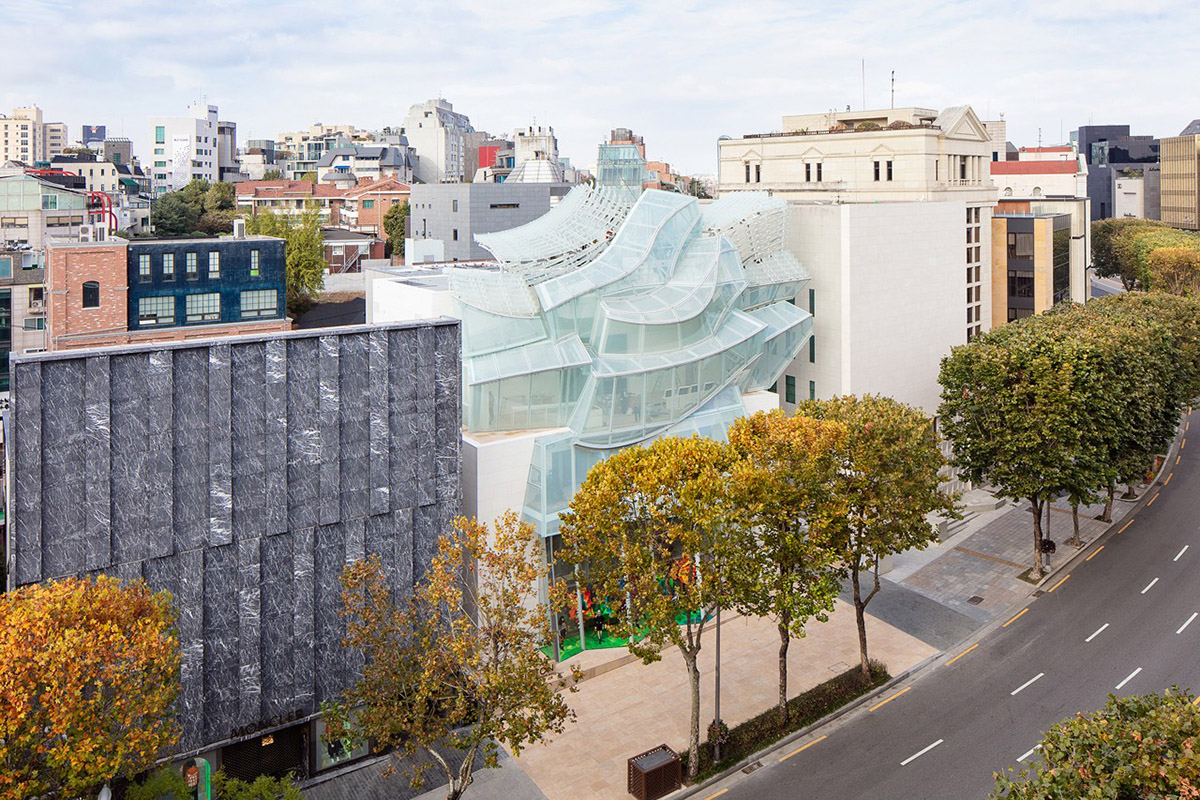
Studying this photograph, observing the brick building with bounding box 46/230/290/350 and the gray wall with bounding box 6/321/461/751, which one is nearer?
the gray wall with bounding box 6/321/461/751

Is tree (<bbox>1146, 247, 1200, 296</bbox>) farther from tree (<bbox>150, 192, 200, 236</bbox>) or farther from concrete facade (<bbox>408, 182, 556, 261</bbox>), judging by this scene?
tree (<bbox>150, 192, 200, 236</bbox>)

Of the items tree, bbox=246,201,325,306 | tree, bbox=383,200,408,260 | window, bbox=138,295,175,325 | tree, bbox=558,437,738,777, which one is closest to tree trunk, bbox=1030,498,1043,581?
tree, bbox=558,437,738,777

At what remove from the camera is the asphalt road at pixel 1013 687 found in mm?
34250

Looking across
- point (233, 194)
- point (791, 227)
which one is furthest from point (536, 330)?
point (233, 194)

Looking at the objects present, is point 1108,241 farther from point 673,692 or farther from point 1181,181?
point 673,692

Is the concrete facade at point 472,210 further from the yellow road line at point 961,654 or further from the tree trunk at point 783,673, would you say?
the tree trunk at point 783,673

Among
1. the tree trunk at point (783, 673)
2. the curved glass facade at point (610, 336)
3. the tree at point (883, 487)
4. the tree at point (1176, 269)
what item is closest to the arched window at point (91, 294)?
the curved glass facade at point (610, 336)

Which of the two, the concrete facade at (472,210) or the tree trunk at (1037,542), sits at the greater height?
the concrete facade at (472,210)

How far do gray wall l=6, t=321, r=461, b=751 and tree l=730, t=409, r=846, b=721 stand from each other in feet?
38.1

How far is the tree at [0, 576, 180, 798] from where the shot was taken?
22.1 metres

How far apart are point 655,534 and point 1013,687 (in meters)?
19.0

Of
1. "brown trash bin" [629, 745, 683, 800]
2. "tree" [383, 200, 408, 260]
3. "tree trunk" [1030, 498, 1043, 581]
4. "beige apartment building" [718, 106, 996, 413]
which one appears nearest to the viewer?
"brown trash bin" [629, 745, 683, 800]

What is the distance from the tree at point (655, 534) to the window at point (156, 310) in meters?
50.1

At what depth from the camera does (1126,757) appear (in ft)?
63.9
